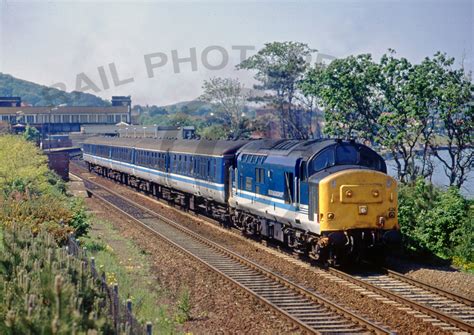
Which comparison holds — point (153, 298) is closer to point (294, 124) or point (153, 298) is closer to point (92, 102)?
point (294, 124)

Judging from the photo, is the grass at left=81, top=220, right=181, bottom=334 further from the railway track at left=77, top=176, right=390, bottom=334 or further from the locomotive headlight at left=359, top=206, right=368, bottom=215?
the locomotive headlight at left=359, top=206, right=368, bottom=215

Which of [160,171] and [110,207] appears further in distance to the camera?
[160,171]

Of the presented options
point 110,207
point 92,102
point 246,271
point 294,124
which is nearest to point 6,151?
point 110,207

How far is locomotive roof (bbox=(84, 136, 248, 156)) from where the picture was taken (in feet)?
84.8

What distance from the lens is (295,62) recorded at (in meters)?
51.7

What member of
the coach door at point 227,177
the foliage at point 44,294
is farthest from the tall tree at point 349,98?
the foliage at point 44,294

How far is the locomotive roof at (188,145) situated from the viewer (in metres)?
25.8

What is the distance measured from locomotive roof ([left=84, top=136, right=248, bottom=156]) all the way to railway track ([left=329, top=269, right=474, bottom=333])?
30.3 ft

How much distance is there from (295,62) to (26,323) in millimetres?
46208

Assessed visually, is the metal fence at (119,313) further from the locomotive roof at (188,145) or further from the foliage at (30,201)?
the locomotive roof at (188,145)

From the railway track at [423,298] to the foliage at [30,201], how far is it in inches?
312

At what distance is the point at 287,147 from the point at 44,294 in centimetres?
1232

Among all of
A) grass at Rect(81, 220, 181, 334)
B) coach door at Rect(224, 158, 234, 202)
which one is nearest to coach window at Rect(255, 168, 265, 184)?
coach door at Rect(224, 158, 234, 202)

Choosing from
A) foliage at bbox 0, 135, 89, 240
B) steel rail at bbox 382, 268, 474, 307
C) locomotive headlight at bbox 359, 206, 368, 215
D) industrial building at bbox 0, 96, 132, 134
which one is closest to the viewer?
steel rail at bbox 382, 268, 474, 307
